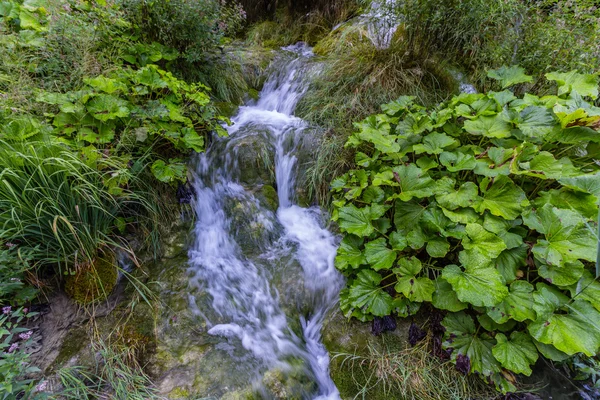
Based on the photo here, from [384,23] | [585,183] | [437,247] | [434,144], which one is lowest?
[437,247]

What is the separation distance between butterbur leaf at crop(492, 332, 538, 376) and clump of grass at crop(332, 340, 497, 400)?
0.26 metres

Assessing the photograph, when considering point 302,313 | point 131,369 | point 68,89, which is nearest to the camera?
point 131,369

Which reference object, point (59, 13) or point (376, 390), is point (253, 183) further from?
point (59, 13)

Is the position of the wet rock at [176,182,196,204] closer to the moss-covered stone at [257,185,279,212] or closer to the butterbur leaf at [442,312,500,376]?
the moss-covered stone at [257,185,279,212]

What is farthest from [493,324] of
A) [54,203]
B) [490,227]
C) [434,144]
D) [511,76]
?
[54,203]

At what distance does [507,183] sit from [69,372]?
265 centimetres

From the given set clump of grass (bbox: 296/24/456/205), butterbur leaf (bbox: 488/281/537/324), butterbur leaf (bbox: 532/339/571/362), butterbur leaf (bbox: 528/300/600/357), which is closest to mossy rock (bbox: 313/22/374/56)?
clump of grass (bbox: 296/24/456/205)

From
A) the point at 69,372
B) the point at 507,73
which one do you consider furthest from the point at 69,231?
the point at 507,73

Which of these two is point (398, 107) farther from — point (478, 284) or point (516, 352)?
point (516, 352)

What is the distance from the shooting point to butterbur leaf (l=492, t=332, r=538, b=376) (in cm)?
134

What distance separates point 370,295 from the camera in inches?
69.8

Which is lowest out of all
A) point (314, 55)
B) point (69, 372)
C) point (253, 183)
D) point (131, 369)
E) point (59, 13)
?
point (131, 369)

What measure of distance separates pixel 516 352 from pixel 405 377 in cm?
59

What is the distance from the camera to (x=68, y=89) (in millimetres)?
2299
